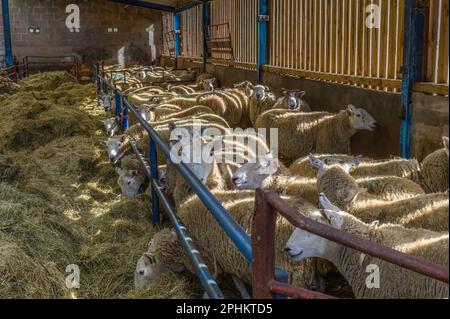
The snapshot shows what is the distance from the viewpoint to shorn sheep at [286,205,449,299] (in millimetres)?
2770

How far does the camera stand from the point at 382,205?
3.75 m

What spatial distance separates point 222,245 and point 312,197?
94 cm

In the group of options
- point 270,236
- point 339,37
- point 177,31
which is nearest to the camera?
point 270,236

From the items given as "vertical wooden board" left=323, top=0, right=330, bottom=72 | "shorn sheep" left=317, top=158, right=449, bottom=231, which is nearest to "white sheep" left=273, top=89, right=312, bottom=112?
"vertical wooden board" left=323, top=0, right=330, bottom=72

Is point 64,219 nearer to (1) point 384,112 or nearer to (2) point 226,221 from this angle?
(2) point 226,221

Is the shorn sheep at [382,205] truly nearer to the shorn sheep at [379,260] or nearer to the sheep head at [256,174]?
the shorn sheep at [379,260]

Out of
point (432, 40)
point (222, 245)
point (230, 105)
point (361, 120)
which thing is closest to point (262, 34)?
point (230, 105)

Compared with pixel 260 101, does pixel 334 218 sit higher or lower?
lower

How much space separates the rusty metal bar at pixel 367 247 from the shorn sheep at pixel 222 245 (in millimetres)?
1611

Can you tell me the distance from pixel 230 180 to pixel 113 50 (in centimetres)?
2148

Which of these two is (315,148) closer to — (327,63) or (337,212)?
(327,63)

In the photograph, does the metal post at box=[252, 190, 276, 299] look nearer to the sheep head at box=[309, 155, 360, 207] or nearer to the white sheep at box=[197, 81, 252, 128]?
the sheep head at box=[309, 155, 360, 207]

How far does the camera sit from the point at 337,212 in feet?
10.1

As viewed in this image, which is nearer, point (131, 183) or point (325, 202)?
point (325, 202)
